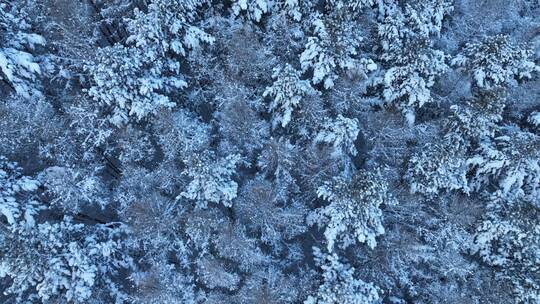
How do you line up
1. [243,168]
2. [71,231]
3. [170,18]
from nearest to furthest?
[71,231], [170,18], [243,168]

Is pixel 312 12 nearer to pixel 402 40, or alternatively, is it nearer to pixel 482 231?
pixel 402 40

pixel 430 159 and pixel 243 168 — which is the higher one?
pixel 430 159

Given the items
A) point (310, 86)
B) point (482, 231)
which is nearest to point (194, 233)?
point (310, 86)

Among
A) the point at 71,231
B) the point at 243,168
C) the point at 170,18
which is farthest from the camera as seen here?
the point at 243,168

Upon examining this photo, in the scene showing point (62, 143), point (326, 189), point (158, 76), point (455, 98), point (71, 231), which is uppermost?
point (455, 98)

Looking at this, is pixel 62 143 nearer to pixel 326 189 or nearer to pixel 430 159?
pixel 326 189

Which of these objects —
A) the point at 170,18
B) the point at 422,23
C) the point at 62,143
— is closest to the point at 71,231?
the point at 62,143

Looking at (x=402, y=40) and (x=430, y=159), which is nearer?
(x=430, y=159)
